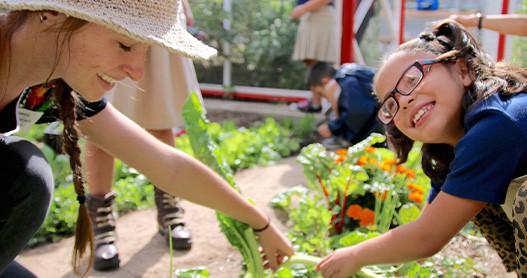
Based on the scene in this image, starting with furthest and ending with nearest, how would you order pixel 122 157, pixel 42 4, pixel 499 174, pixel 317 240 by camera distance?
pixel 317 240 < pixel 122 157 < pixel 499 174 < pixel 42 4

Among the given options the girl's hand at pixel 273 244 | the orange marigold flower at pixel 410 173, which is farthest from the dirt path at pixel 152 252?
the orange marigold flower at pixel 410 173

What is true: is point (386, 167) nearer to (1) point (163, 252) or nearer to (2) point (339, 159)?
(2) point (339, 159)

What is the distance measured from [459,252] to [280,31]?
5503 millimetres

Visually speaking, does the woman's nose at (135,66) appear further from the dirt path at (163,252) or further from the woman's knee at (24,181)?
the dirt path at (163,252)

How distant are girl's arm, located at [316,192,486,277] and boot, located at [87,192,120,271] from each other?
117cm

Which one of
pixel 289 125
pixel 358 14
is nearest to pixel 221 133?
pixel 289 125

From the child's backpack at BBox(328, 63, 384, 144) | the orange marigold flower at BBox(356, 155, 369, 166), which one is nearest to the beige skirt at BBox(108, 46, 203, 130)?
the orange marigold flower at BBox(356, 155, 369, 166)

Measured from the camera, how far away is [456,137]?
184 centimetres

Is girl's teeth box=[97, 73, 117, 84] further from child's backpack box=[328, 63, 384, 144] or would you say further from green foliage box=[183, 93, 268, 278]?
child's backpack box=[328, 63, 384, 144]

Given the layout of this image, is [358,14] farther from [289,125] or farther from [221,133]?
[221,133]

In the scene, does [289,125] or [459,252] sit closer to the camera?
[459,252]

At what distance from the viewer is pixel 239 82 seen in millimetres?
7906

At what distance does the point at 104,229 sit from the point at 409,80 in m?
1.57

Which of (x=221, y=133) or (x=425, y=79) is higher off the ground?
(x=425, y=79)
